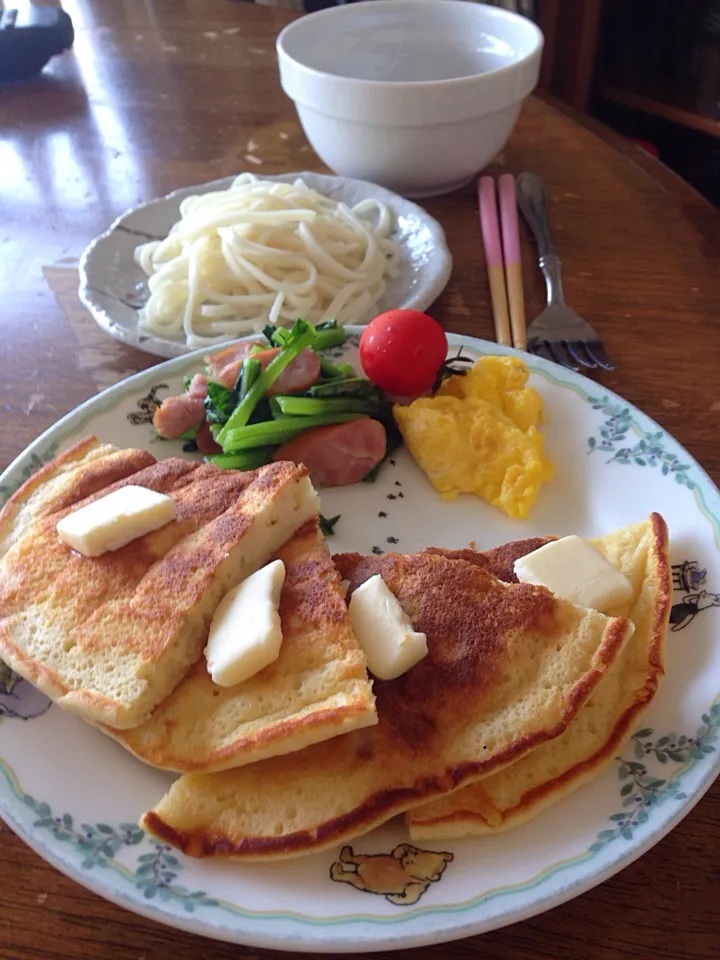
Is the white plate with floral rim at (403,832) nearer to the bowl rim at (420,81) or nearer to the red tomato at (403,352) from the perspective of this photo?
the red tomato at (403,352)

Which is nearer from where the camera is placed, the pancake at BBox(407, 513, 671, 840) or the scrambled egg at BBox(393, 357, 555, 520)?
the pancake at BBox(407, 513, 671, 840)

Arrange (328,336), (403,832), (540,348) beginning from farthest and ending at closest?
(540,348) < (328,336) < (403,832)

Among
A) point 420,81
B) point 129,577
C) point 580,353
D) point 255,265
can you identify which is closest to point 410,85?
point 420,81

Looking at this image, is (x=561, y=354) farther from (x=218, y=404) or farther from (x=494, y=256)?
(x=218, y=404)

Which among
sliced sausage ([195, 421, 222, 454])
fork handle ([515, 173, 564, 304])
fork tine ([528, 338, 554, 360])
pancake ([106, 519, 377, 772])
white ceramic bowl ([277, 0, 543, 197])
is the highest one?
white ceramic bowl ([277, 0, 543, 197])

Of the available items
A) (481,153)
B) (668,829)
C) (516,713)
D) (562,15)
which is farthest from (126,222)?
(562,15)

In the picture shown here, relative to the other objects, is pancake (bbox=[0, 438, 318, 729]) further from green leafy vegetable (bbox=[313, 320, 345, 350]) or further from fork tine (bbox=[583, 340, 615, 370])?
fork tine (bbox=[583, 340, 615, 370])

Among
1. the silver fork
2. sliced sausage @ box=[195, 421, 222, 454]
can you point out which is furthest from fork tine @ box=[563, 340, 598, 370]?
sliced sausage @ box=[195, 421, 222, 454]

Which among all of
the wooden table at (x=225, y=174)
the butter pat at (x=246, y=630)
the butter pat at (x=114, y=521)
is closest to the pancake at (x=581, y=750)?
the wooden table at (x=225, y=174)
